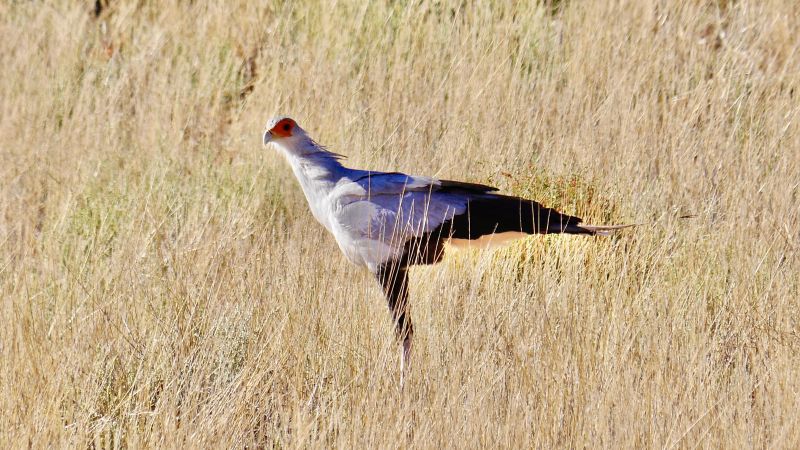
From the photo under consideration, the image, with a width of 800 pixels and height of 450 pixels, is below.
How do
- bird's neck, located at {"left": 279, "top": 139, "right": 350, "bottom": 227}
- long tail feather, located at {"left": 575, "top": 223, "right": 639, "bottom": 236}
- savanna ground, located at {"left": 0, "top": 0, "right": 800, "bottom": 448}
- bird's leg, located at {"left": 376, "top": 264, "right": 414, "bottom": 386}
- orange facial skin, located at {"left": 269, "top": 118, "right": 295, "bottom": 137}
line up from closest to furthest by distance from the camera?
1. savanna ground, located at {"left": 0, "top": 0, "right": 800, "bottom": 448}
2. bird's leg, located at {"left": 376, "top": 264, "right": 414, "bottom": 386}
3. long tail feather, located at {"left": 575, "top": 223, "right": 639, "bottom": 236}
4. bird's neck, located at {"left": 279, "top": 139, "right": 350, "bottom": 227}
5. orange facial skin, located at {"left": 269, "top": 118, "right": 295, "bottom": 137}

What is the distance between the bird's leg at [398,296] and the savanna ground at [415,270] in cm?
7

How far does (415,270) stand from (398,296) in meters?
0.58

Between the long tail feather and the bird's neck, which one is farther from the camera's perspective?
the bird's neck

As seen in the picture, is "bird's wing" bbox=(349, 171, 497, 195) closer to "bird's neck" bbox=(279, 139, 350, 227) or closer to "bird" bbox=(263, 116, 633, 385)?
"bird" bbox=(263, 116, 633, 385)

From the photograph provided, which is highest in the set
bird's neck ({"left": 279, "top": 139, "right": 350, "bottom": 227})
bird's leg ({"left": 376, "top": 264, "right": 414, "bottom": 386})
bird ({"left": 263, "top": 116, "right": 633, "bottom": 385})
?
bird's neck ({"left": 279, "top": 139, "right": 350, "bottom": 227})

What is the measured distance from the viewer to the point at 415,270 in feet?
16.0

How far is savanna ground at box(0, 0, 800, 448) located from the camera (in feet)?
11.1

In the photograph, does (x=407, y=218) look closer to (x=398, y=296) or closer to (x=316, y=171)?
(x=398, y=296)

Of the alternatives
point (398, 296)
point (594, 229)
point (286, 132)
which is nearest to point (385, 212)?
point (398, 296)

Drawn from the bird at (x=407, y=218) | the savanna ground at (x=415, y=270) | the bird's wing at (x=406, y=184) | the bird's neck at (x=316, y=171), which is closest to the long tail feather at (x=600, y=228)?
the bird at (x=407, y=218)

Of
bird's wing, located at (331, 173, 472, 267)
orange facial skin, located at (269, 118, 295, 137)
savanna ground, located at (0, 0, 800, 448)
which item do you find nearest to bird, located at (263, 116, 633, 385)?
bird's wing, located at (331, 173, 472, 267)

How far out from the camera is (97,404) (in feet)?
11.6

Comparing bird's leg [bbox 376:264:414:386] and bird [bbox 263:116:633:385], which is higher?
bird [bbox 263:116:633:385]

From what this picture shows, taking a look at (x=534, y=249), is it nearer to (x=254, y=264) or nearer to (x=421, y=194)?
(x=421, y=194)
